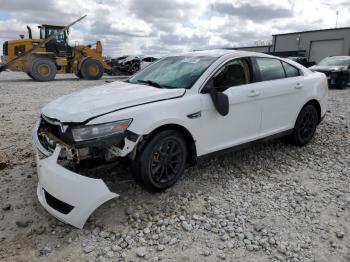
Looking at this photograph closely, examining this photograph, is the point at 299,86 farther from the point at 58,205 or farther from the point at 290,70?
the point at 58,205

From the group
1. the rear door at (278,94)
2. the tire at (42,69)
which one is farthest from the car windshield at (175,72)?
the tire at (42,69)

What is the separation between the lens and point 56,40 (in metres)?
17.7

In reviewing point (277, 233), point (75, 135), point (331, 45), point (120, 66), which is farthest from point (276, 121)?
point (331, 45)

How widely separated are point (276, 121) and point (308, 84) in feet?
3.19

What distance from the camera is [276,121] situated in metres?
4.72

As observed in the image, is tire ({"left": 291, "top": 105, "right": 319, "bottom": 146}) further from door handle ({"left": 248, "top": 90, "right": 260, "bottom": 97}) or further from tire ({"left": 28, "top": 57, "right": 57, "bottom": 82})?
tire ({"left": 28, "top": 57, "right": 57, "bottom": 82})

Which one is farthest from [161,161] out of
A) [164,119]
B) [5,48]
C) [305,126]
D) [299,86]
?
[5,48]

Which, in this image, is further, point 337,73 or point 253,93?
point 337,73

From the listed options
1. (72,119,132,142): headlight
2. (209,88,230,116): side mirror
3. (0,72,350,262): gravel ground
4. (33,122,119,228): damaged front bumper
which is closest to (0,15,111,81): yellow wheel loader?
(0,72,350,262): gravel ground

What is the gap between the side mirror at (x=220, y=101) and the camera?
3.78m

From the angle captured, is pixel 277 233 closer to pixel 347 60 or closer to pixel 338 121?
pixel 338 121

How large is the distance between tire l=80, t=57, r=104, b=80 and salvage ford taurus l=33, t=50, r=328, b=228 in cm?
1402

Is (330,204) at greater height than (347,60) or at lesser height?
lesser

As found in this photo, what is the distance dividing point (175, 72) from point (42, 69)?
14.2 metres
